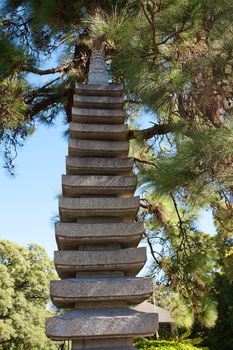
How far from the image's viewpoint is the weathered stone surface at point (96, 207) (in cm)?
302

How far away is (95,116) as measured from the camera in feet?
11.7

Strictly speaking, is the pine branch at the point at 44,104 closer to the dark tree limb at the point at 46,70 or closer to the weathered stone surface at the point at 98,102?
the dark tree limb at the point at 46,70

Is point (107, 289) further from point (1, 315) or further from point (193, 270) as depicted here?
point (1, 315)

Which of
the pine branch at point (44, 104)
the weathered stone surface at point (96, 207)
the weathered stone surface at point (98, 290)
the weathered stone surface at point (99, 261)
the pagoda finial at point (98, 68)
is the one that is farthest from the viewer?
A: the pine branch at point (44, 104)

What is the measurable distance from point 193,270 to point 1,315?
1108cm

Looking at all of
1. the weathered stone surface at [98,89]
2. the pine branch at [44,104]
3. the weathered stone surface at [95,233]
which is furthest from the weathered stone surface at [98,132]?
the pine branch at [44,104]

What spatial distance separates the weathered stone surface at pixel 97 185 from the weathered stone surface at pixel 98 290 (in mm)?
639

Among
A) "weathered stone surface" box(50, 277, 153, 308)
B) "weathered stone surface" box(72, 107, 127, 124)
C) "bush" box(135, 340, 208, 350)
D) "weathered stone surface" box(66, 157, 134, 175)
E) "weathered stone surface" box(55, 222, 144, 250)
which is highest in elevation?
"weathered stone surface" box(72, 107, 127, 124)

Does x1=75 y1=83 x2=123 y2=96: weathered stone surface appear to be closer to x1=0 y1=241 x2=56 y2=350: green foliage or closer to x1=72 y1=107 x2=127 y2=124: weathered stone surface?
x1=72 y1=107 x2=127 y2=124: weathered stone surface

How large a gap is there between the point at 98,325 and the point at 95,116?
1.66 metres

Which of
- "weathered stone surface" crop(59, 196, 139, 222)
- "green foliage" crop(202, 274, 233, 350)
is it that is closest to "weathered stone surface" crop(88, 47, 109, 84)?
"weathered stone surface" crop(59, 196, 139, 222)

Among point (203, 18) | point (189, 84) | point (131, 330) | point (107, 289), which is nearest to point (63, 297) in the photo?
point (107, 289)

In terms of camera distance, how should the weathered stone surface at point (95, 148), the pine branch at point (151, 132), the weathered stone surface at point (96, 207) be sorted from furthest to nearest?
the pine branch at point (151, 132) → the weathered stone surface at point (95, 148) → the weathered stone surface at point (96, 207)

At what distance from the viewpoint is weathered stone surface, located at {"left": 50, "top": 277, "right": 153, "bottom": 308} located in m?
2.67
